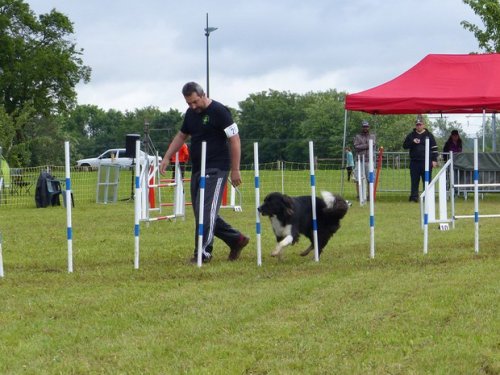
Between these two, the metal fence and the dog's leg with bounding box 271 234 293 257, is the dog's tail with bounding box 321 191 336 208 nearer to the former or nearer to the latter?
the dog's leg with bounding box 271 234 293 257

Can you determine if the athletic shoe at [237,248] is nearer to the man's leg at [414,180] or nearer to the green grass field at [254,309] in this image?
the green grass field at [254,309]

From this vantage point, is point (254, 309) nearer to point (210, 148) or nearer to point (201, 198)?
point (201, 198)

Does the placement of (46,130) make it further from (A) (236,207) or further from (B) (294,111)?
(A) (236,207)

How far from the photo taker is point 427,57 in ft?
57.9

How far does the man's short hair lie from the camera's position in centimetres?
779

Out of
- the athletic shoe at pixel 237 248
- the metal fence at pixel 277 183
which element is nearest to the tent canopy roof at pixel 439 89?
the metal fence at pixel 277 183

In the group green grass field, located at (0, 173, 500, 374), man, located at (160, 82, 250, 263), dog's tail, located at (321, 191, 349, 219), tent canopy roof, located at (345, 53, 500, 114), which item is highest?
tent canopy roof, located at (345, 53, 500, 114)

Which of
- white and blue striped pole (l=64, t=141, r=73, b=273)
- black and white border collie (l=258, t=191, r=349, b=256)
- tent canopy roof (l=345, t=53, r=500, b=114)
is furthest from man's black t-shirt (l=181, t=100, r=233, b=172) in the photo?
tent canopy roof (l=345, t=53, r=500, b=114)

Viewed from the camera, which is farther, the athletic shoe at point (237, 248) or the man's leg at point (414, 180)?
the man's leg at point (414, 180)

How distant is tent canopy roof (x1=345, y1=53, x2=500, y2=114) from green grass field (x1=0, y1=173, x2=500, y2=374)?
6.40 meters

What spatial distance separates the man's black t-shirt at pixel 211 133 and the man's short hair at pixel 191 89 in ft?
0.63

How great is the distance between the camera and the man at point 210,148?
7891 mm

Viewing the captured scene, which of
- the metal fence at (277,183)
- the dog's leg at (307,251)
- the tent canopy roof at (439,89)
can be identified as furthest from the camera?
the metal fence at (277,183)

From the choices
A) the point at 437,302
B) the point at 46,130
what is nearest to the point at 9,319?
the point at 437,302
